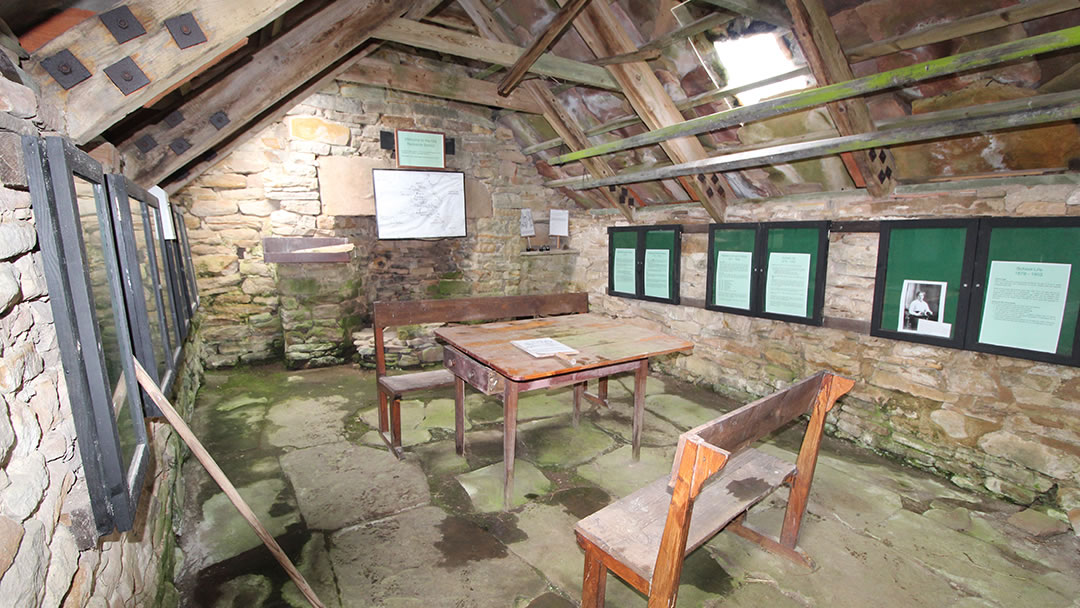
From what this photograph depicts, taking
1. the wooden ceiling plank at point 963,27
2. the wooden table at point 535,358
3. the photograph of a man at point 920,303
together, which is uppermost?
the wooden ceiling plank at point 963,27

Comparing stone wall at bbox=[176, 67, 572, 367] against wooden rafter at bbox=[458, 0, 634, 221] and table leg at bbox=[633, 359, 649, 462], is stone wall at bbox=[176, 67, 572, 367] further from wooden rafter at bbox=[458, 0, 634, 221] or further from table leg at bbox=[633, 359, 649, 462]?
table leg at bbox=[633, 359, 649, 462]

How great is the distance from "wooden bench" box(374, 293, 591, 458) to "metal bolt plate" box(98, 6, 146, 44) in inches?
80.0

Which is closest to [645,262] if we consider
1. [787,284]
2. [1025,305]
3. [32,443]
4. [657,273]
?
[657,273]

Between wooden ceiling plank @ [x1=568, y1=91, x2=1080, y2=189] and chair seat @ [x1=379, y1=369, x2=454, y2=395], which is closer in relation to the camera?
wooden ceiling plank @ [x1=568, y1=91, x2=1080, y2=189]

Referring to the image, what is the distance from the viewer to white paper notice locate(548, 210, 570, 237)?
5.86 meters

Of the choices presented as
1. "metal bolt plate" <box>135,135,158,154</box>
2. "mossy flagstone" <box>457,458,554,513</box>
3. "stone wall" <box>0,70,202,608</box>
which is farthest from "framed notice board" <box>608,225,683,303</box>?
"stone wall" <box>0,70,202,608</box>

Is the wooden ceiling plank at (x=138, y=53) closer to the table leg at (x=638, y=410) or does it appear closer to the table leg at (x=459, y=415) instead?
the table leg at (x=459, y=415)

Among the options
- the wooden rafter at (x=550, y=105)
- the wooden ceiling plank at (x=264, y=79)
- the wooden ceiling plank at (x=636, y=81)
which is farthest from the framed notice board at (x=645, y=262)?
the wooden ceiling plank at (x=264, y=79)

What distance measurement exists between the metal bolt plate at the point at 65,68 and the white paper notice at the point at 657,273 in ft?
14.1

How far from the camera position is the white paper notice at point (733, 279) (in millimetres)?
4043

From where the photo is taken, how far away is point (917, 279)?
303 centimetres

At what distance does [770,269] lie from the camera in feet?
12.7

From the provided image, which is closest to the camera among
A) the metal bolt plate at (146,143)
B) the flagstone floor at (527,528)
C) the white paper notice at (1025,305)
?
the flagstone floor at (527,528)

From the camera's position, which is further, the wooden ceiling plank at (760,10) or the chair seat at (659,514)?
the wooden ceiling plank at (760,10)
